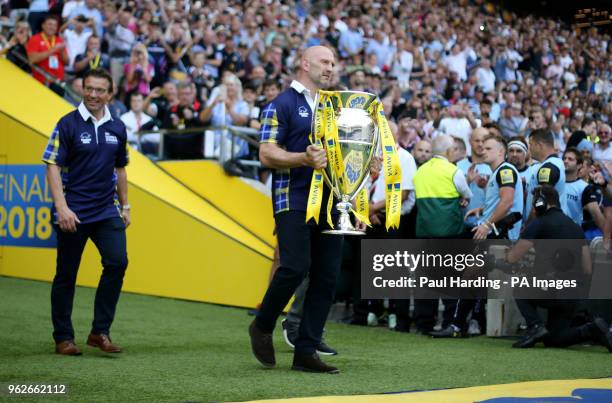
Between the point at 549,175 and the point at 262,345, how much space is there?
11.1ft

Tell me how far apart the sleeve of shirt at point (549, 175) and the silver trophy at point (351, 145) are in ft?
9.00

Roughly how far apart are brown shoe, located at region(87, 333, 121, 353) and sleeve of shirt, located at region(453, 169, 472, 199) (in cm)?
379

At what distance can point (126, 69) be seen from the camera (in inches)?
554

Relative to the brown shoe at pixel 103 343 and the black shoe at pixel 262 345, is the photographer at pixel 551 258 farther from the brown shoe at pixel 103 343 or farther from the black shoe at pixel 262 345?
the brown shoe at pixel 103 343

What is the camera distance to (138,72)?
13977 millimetres

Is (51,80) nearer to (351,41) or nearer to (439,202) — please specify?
(439,202)

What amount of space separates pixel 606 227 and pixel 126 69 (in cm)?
732

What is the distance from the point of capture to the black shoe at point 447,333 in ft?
29.3

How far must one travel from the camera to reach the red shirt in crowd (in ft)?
44.1

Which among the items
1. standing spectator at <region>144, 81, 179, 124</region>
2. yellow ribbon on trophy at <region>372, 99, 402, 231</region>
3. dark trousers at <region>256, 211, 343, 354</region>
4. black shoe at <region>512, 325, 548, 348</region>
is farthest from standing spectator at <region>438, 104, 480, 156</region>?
dark trousers at <region>256, 211, 343, 354</region>

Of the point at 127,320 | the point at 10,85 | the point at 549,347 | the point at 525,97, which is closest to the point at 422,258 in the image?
the point at 549,347

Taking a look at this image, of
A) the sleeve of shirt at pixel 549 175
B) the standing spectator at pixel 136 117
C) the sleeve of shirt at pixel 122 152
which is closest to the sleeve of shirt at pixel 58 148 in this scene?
the sleeve of shirt at pixel 122 152

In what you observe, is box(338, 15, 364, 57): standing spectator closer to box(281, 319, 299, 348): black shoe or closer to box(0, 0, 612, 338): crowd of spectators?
box(0, 0, 612, 338): crowd of spectators

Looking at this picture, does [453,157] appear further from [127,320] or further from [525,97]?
[525,97]
